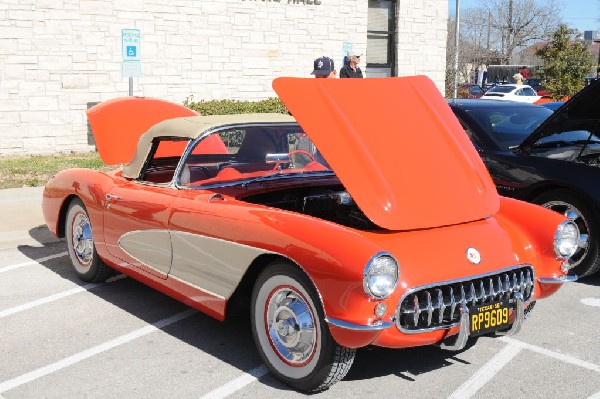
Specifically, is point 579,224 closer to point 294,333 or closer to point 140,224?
point 294,333

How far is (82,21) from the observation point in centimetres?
1317

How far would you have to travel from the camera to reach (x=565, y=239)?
13.9ft

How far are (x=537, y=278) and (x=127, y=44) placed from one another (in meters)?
9.02

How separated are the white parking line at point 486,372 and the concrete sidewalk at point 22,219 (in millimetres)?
4772

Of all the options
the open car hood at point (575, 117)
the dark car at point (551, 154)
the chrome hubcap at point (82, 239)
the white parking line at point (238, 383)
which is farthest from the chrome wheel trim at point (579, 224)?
the chrome hubcap at point (82, 239)

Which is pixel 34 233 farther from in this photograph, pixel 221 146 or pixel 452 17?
pixel 452 17

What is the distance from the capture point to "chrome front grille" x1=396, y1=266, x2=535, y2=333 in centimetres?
350

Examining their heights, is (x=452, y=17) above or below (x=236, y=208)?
above

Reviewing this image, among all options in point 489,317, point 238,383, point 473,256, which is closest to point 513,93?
point 473,256

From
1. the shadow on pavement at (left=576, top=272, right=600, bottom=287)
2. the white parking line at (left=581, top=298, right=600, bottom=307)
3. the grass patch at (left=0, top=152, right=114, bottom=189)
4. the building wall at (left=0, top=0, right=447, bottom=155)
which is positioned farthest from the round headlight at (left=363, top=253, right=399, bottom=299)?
the building wall at (left=0, top=0, right=447, bottom=155)

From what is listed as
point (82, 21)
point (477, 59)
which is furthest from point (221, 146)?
point (477, 59)

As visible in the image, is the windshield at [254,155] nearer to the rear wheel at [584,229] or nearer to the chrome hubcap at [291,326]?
the chrome hubcap at [291,326]

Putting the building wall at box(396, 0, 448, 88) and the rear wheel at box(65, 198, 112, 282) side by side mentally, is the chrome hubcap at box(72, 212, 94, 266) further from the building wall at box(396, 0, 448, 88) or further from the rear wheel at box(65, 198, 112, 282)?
the building wall at box(396, 0, 448, 88)

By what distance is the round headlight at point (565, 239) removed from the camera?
418 centimetres
